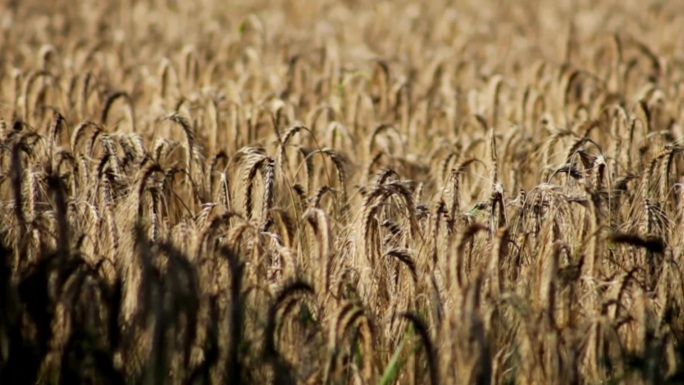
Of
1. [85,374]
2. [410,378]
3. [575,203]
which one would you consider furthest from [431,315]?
[85,374]

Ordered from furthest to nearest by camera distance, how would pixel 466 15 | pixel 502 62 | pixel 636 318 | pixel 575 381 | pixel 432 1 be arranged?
pixel 432 1 < pixel 466 15 < pixel 502 62 < pixel 636 318 < pixel 575 381

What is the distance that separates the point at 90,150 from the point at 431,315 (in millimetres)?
1627

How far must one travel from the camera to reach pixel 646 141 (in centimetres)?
473

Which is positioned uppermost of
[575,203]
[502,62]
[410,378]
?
[502,62]

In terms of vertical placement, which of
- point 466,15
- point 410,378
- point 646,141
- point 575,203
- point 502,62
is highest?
point 466,15

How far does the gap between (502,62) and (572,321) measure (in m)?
5.49

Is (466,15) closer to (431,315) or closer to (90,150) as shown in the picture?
(90,150)

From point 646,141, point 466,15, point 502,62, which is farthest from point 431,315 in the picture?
point 466,15

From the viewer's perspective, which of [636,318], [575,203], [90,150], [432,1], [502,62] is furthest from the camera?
[432,1]

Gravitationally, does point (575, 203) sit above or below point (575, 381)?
above

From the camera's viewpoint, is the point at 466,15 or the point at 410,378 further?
the point at 466,15

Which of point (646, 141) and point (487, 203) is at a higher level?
point (646, 141)

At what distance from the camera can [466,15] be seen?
10.2 metres

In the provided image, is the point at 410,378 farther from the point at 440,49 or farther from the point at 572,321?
the point at 440,49
